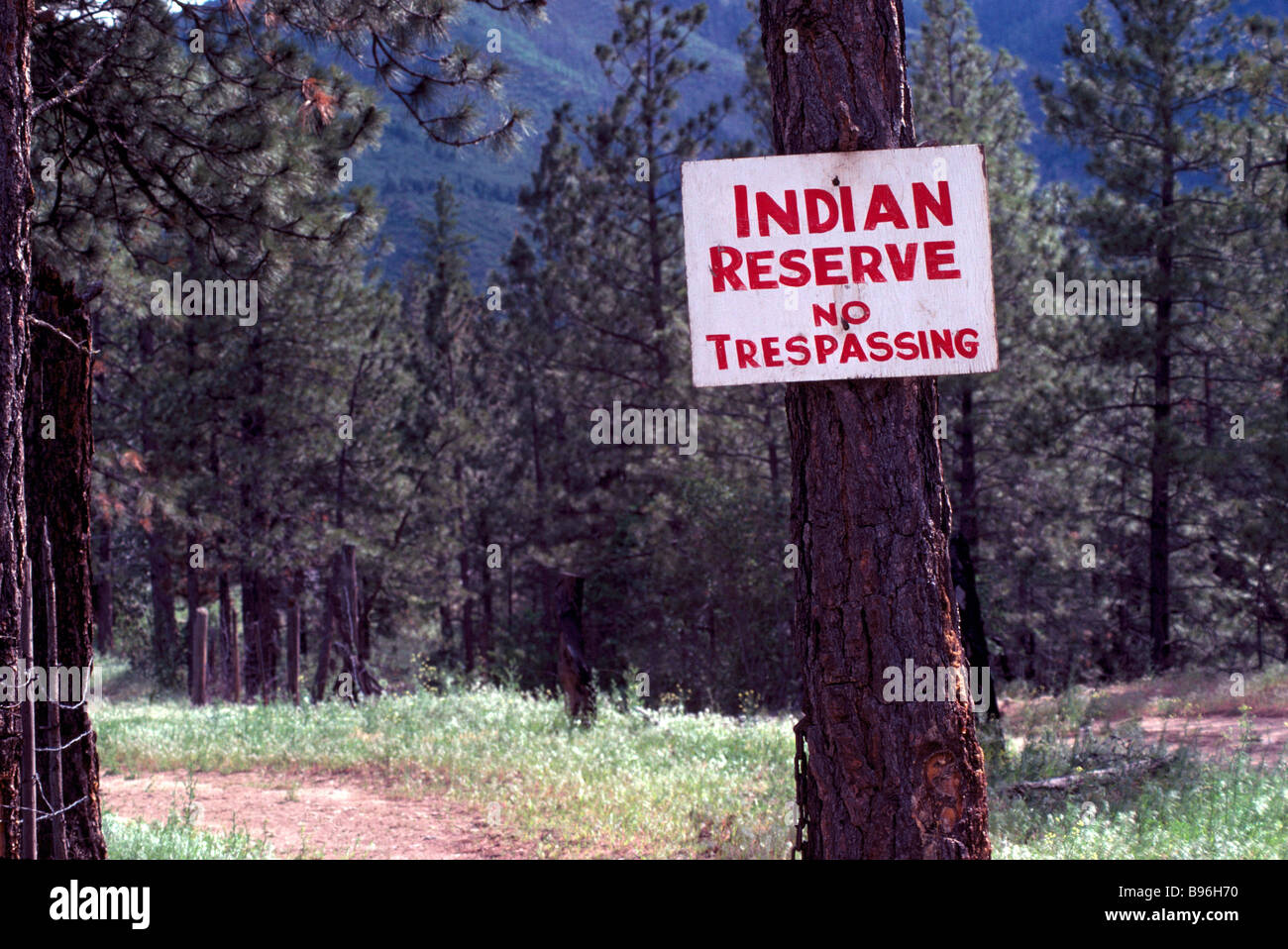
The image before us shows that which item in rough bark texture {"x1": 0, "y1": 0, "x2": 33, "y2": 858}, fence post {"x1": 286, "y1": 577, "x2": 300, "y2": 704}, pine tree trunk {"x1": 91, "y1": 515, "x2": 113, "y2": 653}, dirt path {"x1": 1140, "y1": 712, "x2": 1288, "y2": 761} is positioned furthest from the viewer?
pine tree trunk {"x1": 91, "y1": 515, "x2": 113, "y2": 653}

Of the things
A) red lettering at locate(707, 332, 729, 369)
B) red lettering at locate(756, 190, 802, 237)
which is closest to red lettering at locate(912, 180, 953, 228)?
red lettering at locate(756, 190, 802, 237)

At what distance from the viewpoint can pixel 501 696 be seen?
448 inches

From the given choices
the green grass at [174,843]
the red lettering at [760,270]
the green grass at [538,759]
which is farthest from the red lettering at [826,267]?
the green grass at [174,843]

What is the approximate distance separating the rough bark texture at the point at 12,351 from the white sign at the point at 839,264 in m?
2.11

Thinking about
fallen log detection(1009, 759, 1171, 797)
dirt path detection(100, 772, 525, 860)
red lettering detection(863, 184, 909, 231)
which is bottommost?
dirt path detection(100, 772, 525, 860)

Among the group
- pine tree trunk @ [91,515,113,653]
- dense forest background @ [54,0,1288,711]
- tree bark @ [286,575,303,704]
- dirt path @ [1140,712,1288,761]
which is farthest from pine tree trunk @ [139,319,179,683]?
dirt path @ [1140,712,1288,761]

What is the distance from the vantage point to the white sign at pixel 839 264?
2.72 metres

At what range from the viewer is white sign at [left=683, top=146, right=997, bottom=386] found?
2725mm

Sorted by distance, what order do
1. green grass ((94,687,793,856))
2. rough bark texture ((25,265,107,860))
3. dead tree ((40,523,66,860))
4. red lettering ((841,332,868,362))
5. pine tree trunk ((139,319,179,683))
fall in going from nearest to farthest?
1. red lettering ((841,332,868,362))
2. dead tree ((40,523,66,860))
3. rough bark texture ((25,265,107,860))
4. green grass ((94,687,793,856))
5. pine tree trunk ((139,319,179,683))

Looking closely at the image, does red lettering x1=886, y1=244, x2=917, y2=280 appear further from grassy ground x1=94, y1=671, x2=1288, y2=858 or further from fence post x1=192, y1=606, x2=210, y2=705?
fence post x1=192, y1=606, x2=210, y2=705

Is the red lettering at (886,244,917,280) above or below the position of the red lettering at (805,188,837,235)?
below

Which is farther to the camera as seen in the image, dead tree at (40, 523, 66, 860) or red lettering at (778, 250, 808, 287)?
dead tree at (40, 523, 66, 860)

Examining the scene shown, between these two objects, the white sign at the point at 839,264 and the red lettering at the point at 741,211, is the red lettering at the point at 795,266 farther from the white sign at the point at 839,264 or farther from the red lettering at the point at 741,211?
the red lettering at the point at 741,211

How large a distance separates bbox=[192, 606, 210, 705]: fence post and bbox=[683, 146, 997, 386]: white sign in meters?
14.1
